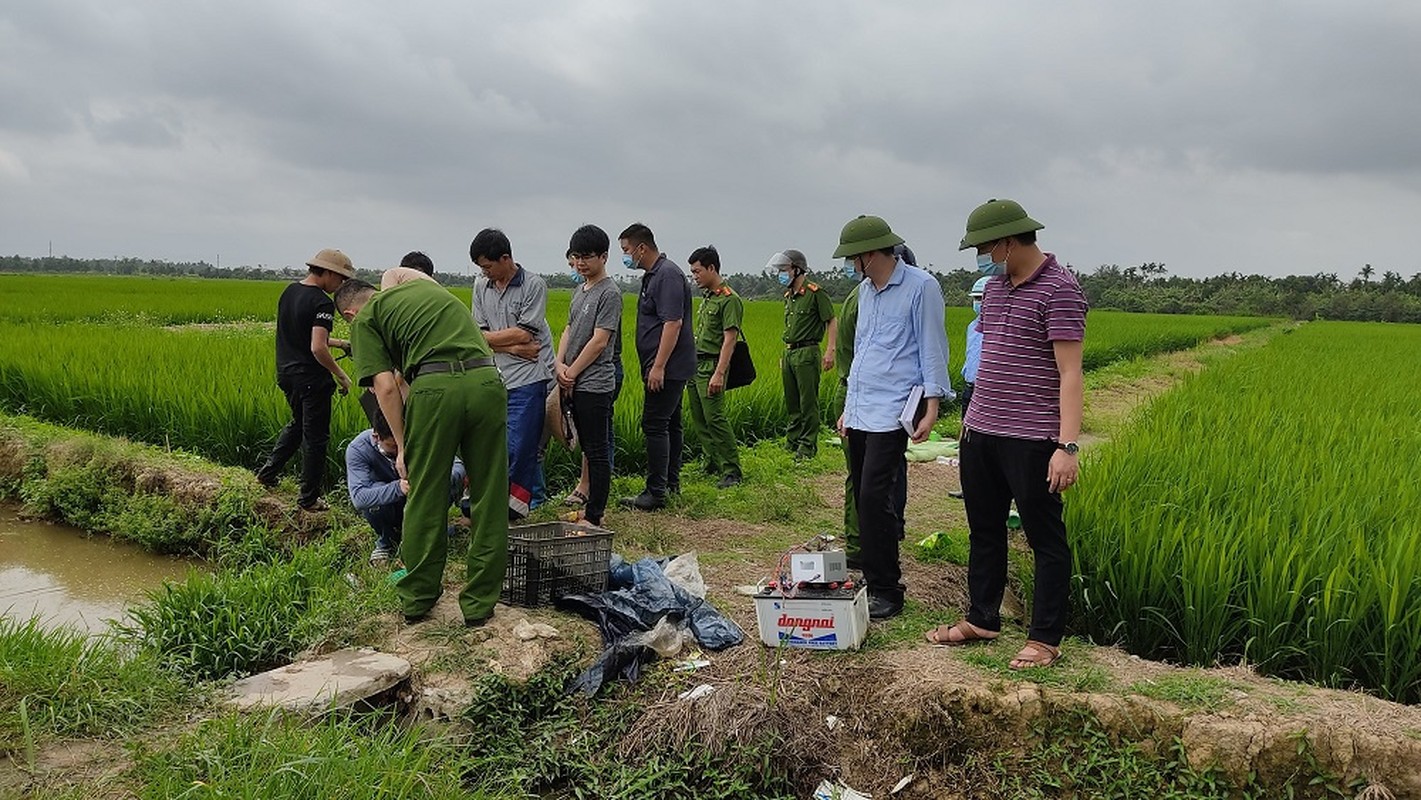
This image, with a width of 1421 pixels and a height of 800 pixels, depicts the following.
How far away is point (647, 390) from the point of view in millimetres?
5184

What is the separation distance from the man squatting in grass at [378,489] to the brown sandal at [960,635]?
232 centimetres

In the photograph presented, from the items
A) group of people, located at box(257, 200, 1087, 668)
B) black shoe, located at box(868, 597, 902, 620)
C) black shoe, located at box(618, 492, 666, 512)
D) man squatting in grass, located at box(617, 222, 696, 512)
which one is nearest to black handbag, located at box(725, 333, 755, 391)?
man squatting in grass, located at box(617, 222, 696, 512)

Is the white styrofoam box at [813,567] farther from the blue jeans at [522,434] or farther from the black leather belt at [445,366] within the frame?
the blue jeans at [522,434]

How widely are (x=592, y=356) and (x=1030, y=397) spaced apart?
2.42 m

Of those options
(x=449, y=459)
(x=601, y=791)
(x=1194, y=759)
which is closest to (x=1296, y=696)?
(x=1194, y=759)

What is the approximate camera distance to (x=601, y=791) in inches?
107

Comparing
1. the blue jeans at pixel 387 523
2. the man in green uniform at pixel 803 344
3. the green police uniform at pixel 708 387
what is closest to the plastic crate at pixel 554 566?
the blue jeans at pixel 387 523

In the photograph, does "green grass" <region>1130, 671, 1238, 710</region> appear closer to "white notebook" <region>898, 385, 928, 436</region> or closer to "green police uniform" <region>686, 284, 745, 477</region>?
"white notebook" <region>898, 385, 928, 436</region>

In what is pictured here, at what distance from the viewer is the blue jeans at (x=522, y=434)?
4.56 m

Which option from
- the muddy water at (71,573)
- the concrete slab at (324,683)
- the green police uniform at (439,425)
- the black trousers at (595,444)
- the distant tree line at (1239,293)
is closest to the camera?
the concrete slab at (324,683)

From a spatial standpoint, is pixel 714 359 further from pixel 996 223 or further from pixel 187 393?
pixel 187 393

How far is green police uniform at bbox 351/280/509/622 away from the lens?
328 centimetres

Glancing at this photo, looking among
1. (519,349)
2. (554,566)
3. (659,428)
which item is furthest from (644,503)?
(554,566)

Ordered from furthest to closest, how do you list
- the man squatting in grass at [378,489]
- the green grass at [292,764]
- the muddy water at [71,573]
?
the muddy water at [71,573], the man squatting in grass at [378,489], the green grass at [292,764]
